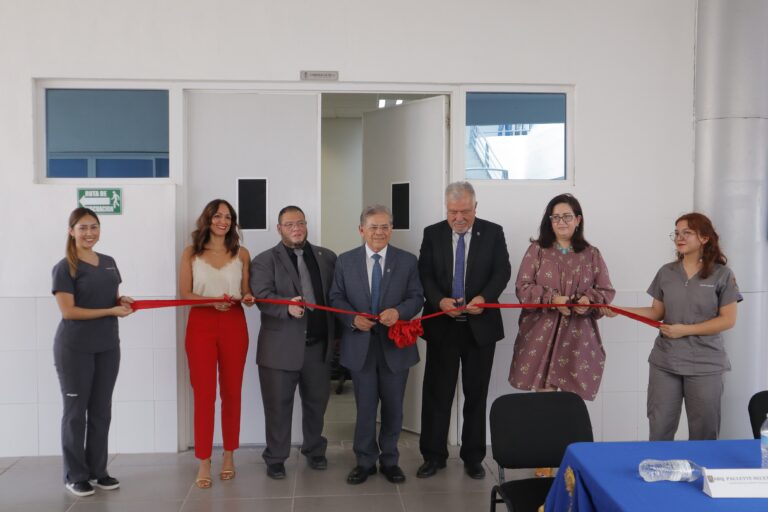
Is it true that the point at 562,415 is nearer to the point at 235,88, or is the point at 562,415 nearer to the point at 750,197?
the point at 750,197

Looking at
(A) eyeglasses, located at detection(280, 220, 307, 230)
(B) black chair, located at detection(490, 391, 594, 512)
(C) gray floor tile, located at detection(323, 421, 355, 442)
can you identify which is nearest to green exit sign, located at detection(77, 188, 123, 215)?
(A) eyeglasses, located at detection(280, 220, 307, 230)

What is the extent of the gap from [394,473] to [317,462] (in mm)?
572

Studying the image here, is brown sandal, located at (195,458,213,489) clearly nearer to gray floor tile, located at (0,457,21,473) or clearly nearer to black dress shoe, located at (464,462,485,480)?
gray floor tile, located at (0,457,21,473)

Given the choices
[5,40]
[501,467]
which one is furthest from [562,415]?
[5,40]

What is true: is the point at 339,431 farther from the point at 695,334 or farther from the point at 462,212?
the point at 695,334

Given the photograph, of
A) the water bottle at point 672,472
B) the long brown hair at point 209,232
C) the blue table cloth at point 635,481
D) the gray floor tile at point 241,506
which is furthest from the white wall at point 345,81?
the water bottle at point 672,472

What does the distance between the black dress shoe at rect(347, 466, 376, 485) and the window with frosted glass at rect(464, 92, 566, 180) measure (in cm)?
224

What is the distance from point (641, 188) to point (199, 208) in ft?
10.8

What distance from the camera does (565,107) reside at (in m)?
5.14

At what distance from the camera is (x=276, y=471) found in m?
4.40

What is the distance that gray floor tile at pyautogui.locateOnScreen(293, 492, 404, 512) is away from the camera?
12.7ft

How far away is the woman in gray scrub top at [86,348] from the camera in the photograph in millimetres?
3934

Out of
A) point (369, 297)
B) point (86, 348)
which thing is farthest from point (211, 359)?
point (369, 297)

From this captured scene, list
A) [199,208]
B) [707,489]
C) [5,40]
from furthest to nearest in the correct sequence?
[199,208] → [5,40] → [707,489]
